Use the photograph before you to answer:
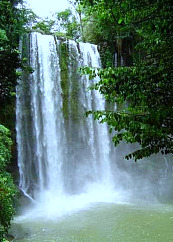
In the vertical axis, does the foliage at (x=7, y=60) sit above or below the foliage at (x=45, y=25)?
below

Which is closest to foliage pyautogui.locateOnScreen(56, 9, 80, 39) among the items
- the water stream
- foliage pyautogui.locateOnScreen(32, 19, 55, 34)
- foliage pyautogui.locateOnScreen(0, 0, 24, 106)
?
foliage pyautogui.locateOnScreen(32, 19, 55, 34)

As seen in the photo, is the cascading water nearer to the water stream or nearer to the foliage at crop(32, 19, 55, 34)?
the water stream

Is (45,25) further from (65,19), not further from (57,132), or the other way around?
(57,132)

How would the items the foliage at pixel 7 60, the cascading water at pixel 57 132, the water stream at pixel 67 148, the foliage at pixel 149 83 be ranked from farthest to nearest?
the cascading water at pixel 57 132 → the water stream at pixel 67 148 → the foliage at pixel 7 60 → the foliage at pixel 149 83

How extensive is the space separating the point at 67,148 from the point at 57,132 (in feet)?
3.46

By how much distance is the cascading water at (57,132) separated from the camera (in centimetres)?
1413

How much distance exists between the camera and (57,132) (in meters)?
15.1

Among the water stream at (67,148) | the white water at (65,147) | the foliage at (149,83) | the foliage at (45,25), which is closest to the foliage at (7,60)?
the foliage at (149,83)

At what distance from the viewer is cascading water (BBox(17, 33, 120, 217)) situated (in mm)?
14133

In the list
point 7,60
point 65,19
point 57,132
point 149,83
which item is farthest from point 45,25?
point 149,83

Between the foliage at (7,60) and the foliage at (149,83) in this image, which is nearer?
the foliage at (149,83)

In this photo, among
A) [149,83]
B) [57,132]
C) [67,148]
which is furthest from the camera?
[67,148]

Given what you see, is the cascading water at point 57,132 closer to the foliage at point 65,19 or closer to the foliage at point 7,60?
the foliage at point 7,60

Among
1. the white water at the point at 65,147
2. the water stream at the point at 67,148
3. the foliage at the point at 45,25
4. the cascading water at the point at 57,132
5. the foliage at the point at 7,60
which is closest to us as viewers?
the foliage at the point at 7,60
